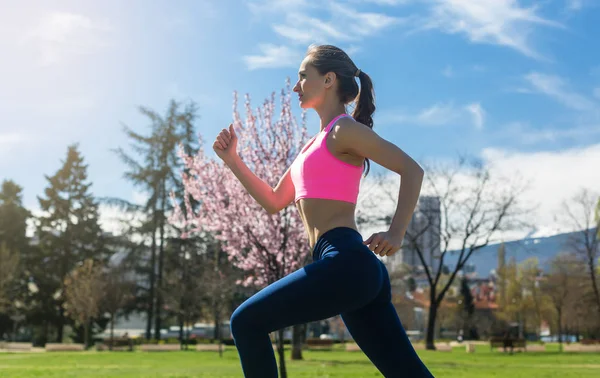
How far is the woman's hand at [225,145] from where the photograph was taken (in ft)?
10.6

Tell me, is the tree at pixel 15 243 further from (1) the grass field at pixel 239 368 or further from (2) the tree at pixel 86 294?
(1) the grass field at pixel 239 368

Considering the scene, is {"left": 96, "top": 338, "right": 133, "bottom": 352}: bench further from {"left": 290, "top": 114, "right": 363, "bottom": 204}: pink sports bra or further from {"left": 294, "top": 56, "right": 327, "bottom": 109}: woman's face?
{"left": 290, "top": 114, "right": 363, "bottom": 204}: pink sports bra

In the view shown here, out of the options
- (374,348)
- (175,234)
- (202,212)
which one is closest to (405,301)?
(175,234)

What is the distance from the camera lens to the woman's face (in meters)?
2.99

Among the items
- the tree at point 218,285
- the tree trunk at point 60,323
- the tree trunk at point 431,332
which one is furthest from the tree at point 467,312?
the tree trunk at point 60,323

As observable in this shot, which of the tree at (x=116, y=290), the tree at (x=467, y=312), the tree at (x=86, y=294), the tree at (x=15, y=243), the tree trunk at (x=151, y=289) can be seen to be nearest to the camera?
the tree at (x=86, y=294)

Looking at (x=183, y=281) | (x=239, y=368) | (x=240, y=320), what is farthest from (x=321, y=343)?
(x=240, y=320)

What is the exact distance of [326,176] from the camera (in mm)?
2723

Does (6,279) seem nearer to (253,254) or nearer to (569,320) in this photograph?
(253,254)

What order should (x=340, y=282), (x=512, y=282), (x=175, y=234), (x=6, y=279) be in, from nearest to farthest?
(x=340, y=282), (x=6, y=279), (x=175, y=234), (x=512, y=282)

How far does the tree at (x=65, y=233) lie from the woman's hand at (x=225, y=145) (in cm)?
5143

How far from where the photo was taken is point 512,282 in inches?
2589

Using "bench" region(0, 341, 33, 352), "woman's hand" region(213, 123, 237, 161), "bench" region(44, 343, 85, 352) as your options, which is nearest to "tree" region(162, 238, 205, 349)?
"bench" region(44, 343, 85, 352)

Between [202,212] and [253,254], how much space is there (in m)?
2.38
